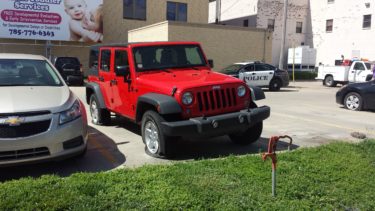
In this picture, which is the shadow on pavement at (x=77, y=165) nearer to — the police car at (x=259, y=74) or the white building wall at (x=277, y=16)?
the police car at (x=259, y=74)

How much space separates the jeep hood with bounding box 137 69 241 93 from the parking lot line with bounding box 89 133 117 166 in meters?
1.31

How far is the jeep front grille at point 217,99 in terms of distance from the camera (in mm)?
6090

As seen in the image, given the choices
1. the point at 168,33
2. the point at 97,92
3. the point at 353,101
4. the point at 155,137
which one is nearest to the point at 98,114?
the point at 97,92

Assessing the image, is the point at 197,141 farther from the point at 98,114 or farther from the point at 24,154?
the point at 24,154

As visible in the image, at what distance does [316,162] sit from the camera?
568 centimetres

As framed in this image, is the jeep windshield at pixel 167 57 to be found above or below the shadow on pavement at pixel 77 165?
above

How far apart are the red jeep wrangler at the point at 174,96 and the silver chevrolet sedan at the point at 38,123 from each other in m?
1.15

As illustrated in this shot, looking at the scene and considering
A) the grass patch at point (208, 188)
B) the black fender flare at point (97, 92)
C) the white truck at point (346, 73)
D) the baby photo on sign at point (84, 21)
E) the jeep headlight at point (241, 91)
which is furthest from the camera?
the baby photo on sign at point (84, 21)

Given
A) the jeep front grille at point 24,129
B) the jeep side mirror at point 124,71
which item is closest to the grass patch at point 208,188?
the jeep front grille at point 24,129

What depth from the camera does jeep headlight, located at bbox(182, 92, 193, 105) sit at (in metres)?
5.93

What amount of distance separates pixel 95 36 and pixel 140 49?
21645 mm

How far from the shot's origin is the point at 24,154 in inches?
197

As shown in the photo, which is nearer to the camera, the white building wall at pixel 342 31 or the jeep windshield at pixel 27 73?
the jeep windshield at pixel 27 73

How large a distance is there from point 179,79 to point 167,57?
1075mm
